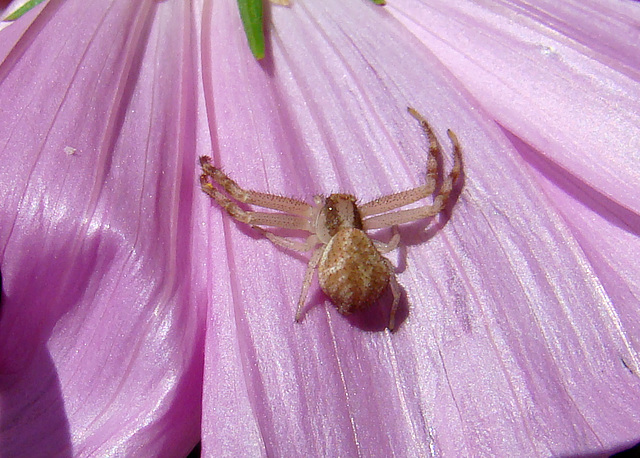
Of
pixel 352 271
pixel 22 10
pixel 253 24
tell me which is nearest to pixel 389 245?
pixel 352 271

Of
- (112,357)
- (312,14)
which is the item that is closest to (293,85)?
(312,14)

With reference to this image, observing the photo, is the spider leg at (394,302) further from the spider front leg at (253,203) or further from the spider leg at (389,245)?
the spider front leg at (253,203)

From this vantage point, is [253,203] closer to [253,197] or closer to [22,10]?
[253,197]

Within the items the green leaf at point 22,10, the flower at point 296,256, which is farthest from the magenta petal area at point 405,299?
the green leaf at point 22,10

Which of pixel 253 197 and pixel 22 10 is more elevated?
pixel 22 10

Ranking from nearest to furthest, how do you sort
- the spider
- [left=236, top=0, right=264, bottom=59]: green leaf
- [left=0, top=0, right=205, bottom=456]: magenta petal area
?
[left=0, top=0, right=205, bottom=456]: magenta petal area → the spider → [left=236, top=0, right=264, bottom=59]: green leaf

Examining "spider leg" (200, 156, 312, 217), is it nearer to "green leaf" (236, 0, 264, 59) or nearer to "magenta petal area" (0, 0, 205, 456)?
"magenta petal area" (0, 0, 205, 456)

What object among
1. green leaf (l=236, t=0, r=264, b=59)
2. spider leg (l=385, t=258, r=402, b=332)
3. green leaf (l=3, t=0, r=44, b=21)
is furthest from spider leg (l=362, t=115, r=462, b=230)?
green leaf (l=3, t=0, r=44, b=21)
